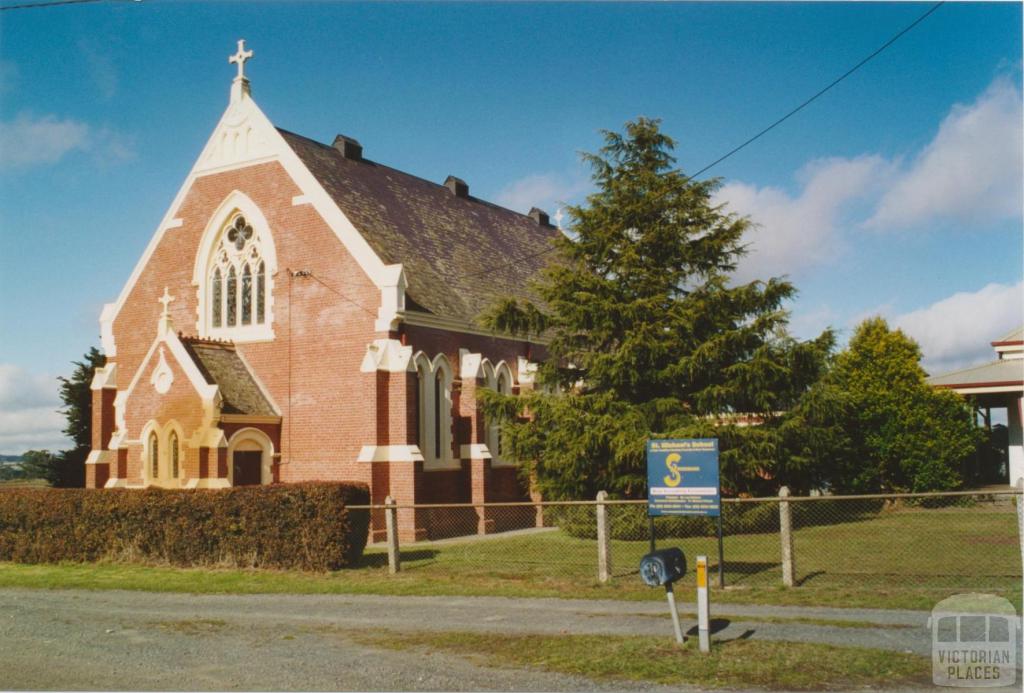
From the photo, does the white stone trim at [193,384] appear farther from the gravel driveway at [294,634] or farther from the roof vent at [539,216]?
the roof vent at [539,216]

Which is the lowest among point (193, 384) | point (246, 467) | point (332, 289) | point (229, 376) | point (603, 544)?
point (603, 544)

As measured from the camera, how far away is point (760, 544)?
20172 millimetres

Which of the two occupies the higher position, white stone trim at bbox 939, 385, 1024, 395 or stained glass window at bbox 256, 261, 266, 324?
stained glass window at bbox 256, 261, 266, 324

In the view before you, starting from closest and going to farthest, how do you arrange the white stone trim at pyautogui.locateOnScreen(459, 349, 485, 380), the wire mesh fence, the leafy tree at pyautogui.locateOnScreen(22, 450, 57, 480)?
the wire mesh fence, the white stone trim at pyautogui.locateOnScreen(459, 349, 485, 380), the leafy tree at pyautogui.locateOnScreen(22, 450, 57, 480)

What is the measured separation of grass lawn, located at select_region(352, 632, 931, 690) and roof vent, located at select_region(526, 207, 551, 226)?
107 ft

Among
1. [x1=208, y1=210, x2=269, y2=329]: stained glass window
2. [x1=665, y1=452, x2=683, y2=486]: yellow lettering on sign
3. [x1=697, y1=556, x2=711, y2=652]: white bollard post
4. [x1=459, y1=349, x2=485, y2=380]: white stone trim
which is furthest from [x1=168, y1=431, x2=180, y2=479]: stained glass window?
[x1=697, y1=556, x2=711, y2=652]: white bollard post

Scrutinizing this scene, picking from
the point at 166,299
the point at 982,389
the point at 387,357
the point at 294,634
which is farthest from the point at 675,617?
the point at 982,389

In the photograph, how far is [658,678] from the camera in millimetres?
9070

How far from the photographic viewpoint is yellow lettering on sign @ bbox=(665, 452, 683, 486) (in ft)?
44.2

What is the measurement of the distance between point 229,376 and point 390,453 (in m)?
5.03

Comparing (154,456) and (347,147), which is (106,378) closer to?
(154,456)

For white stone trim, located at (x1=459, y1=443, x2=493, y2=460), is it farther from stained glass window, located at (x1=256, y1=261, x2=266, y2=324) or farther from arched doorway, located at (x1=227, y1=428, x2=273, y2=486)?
stained glass window, located at (x1=256, y1=261, x2=266, y2=324)

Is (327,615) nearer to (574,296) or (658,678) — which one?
(658,678)

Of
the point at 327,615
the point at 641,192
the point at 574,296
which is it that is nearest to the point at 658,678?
the point at 327,615
